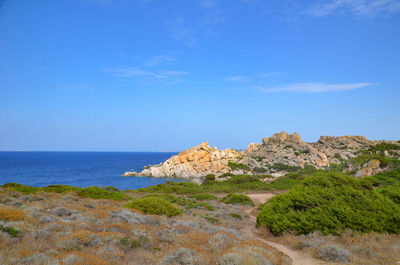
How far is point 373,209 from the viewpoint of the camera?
1009cm

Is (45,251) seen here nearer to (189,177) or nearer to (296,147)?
(189,177)

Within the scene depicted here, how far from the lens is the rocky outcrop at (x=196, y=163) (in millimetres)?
71738

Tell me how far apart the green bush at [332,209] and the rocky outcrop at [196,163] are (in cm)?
5747

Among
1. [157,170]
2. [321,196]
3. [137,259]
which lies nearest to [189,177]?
[157,170]

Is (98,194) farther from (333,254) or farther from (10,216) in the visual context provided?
(333,254)

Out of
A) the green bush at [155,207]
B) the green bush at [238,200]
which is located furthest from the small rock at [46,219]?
the green bush at [238,200]

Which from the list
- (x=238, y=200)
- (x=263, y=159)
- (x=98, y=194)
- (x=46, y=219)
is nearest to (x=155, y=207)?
(x=46, y=219)

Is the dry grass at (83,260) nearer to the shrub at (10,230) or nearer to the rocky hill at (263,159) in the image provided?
the shrub at (10,230)

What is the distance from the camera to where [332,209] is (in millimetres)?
10391

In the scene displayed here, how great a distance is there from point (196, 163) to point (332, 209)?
63.9 meters

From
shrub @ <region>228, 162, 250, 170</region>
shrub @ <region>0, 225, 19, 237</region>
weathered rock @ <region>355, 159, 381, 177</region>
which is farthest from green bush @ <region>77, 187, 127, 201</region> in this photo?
shrub @ <region>228, 162, 250, 170</region>

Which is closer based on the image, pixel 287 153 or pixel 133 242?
pixel 133 242

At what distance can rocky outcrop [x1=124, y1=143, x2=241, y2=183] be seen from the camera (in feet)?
235

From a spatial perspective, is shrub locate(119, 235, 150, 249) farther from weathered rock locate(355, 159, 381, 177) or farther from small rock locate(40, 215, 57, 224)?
weathered rock locate(355, 159, 381, 177)
